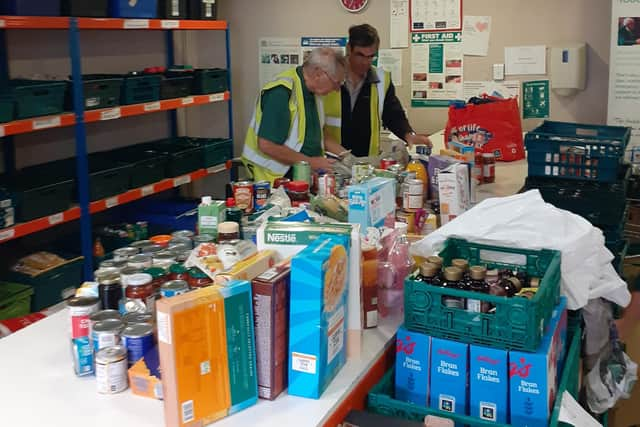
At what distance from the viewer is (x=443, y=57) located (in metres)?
6.03

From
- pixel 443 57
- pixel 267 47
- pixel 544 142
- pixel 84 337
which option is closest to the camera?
pixel 84 337

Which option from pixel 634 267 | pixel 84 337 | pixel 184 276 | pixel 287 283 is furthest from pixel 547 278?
pixel 634 267

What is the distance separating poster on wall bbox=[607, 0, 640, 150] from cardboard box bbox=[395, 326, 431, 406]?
12.1ft

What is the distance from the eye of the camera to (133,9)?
197 inches

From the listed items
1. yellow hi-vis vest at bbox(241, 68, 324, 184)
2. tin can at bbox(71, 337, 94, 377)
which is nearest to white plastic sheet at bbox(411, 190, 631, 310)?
tin can at bbox(71, 337, 94, 377)

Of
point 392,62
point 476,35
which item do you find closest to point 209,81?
point 392,62

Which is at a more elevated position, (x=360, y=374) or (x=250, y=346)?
(x=250, y=346)

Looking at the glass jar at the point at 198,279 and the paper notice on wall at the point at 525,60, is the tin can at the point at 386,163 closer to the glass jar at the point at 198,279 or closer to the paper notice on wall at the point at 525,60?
the glass jar at the point at 198,279

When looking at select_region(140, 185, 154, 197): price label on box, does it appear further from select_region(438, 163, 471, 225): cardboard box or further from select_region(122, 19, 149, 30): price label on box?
select_region(438, 163, 471, 225): cardboard box

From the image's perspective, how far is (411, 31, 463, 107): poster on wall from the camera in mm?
5984

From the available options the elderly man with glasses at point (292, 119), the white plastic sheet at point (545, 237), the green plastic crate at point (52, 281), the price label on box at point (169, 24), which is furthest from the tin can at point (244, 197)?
the price label on box at point (169, 24)

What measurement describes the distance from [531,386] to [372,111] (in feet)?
10.8

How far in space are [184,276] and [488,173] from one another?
2549mm

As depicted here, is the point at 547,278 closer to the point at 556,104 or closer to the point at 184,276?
the point at 184,276
